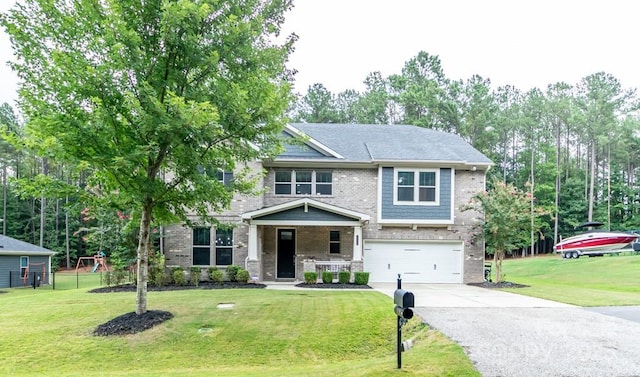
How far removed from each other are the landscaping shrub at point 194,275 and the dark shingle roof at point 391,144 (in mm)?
7666

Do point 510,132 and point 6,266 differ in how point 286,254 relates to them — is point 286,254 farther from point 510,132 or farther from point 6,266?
point 510,132

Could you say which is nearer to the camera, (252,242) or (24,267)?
(252,242)

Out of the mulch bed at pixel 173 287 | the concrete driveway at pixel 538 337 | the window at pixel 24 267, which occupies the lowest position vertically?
the window at pixel 24 267

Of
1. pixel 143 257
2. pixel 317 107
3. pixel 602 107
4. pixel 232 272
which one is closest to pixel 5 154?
pixel 317 107

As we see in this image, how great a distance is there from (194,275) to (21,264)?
15.0m

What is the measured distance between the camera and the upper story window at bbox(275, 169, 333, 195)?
732 inches

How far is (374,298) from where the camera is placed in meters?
12.0

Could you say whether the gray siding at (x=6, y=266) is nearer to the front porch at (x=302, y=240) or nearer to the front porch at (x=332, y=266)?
the front porch at (x=302, y=240)

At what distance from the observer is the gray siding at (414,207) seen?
59.2 ft

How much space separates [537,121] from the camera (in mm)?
47438

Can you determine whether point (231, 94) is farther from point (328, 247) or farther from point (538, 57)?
point (538, 57)

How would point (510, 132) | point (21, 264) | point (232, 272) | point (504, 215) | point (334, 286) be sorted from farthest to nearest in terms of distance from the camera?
point (510, 132)
point (21, 264)
point (232, 272)
point (504, 215)
point (334, 286)

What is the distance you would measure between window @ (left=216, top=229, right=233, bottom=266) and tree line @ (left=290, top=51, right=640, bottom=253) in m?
28.0

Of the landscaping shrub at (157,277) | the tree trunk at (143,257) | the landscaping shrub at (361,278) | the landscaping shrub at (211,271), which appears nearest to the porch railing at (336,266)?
the landscaping shrub at (361,278)
